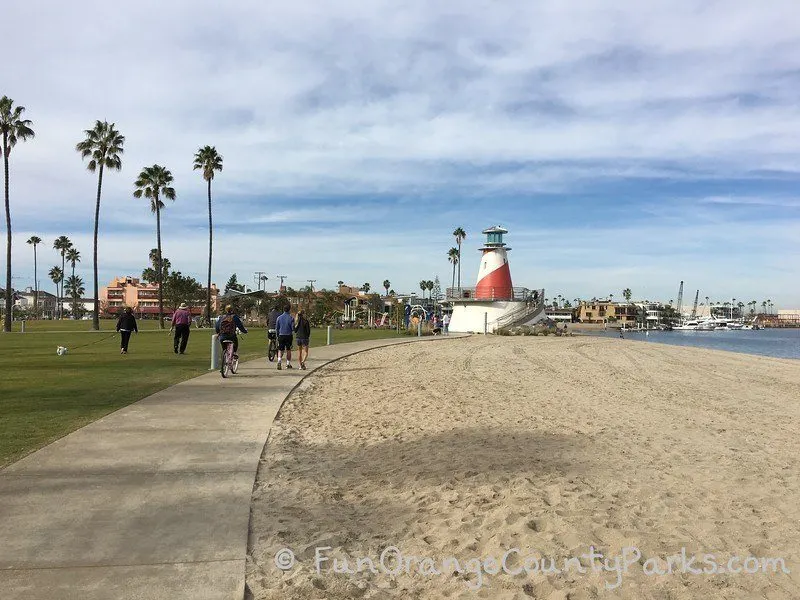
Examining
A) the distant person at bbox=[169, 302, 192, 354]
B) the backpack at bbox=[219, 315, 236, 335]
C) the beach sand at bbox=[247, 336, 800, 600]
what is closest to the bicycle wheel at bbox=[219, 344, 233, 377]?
the backpack at bbox=[219, 315, 236, 335]

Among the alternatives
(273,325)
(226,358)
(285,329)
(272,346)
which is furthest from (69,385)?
(272,346)

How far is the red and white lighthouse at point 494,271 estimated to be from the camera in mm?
47656

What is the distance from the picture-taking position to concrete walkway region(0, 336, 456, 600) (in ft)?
12.1

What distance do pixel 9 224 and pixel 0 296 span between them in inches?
4136

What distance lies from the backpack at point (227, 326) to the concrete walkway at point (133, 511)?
A: 4.61 metres

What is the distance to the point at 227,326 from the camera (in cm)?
1337

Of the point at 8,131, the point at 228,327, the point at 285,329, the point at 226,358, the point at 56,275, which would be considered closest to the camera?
the point at 228,327

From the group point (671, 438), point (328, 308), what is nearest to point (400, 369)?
point (671, 438)

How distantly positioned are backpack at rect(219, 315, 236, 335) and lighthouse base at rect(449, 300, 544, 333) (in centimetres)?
3441

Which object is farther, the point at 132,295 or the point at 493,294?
the point at 132,295

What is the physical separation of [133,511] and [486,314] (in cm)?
4295

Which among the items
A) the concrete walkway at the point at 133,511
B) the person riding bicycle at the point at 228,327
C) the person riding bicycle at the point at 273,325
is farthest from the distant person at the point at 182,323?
the concrete walkway at the point at 133,511

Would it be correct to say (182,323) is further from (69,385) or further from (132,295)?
(132,295)

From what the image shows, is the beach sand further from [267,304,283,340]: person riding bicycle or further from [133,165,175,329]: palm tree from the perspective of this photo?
[133,165,175,329]: palm tree
